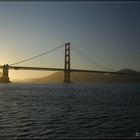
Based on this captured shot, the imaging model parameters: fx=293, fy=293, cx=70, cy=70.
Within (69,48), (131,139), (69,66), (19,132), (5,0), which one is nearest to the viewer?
(131,139)

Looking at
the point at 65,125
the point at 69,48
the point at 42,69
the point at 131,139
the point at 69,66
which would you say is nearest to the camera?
the point at 131,139

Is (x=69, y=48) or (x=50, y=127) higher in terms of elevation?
(x=69, y=48)

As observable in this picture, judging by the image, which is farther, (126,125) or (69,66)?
(69,66)

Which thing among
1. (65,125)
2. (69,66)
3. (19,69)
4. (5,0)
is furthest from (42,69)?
(5,0)

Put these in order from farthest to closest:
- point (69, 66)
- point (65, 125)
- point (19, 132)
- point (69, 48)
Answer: point (69, 48) < point (69, 66) < point (65, 125) < point (19, 132)

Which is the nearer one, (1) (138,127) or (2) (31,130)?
(2) (31,130)

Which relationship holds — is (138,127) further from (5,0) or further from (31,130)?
(5,0)

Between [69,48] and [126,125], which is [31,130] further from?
[69,48]

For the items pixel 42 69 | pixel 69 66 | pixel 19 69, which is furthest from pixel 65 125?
pixel 69 66

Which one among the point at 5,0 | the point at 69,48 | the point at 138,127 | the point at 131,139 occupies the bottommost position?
the point at 138,127
